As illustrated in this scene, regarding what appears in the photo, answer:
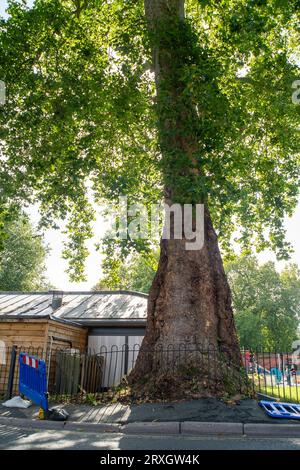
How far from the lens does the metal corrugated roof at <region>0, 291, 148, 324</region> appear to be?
18.5 metres

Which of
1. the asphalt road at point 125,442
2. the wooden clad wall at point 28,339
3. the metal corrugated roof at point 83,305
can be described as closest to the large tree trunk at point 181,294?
the asphalt road at point 125,442

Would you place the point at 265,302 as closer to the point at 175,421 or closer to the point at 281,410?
the point at 281,410

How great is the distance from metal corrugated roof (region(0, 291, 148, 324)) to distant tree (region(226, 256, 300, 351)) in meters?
30.2

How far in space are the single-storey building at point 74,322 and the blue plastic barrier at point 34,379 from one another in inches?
124

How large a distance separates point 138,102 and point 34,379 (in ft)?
35.1

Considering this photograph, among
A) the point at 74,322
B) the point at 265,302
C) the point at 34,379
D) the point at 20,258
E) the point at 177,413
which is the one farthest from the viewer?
the point at 265,302

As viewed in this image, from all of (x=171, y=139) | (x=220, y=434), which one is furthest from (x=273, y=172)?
(x=220, y=434)

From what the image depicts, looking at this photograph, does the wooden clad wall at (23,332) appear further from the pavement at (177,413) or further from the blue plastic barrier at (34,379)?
the pavement at (177,413)

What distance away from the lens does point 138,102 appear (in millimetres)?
15477

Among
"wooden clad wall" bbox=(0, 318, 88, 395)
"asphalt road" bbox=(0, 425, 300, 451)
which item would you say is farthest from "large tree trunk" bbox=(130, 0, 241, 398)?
"wooden clad wall" bbox=(0, 318, 88, 395)

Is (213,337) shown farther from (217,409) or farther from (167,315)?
(217,409)

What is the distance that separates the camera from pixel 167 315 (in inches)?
432

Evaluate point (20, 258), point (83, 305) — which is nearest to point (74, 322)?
point (83, 305)

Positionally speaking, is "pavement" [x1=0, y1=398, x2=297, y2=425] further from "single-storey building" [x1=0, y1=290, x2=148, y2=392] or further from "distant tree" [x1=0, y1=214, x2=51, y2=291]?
"distant tree" [x1=0, y1=214, x2=51, y2=291]
